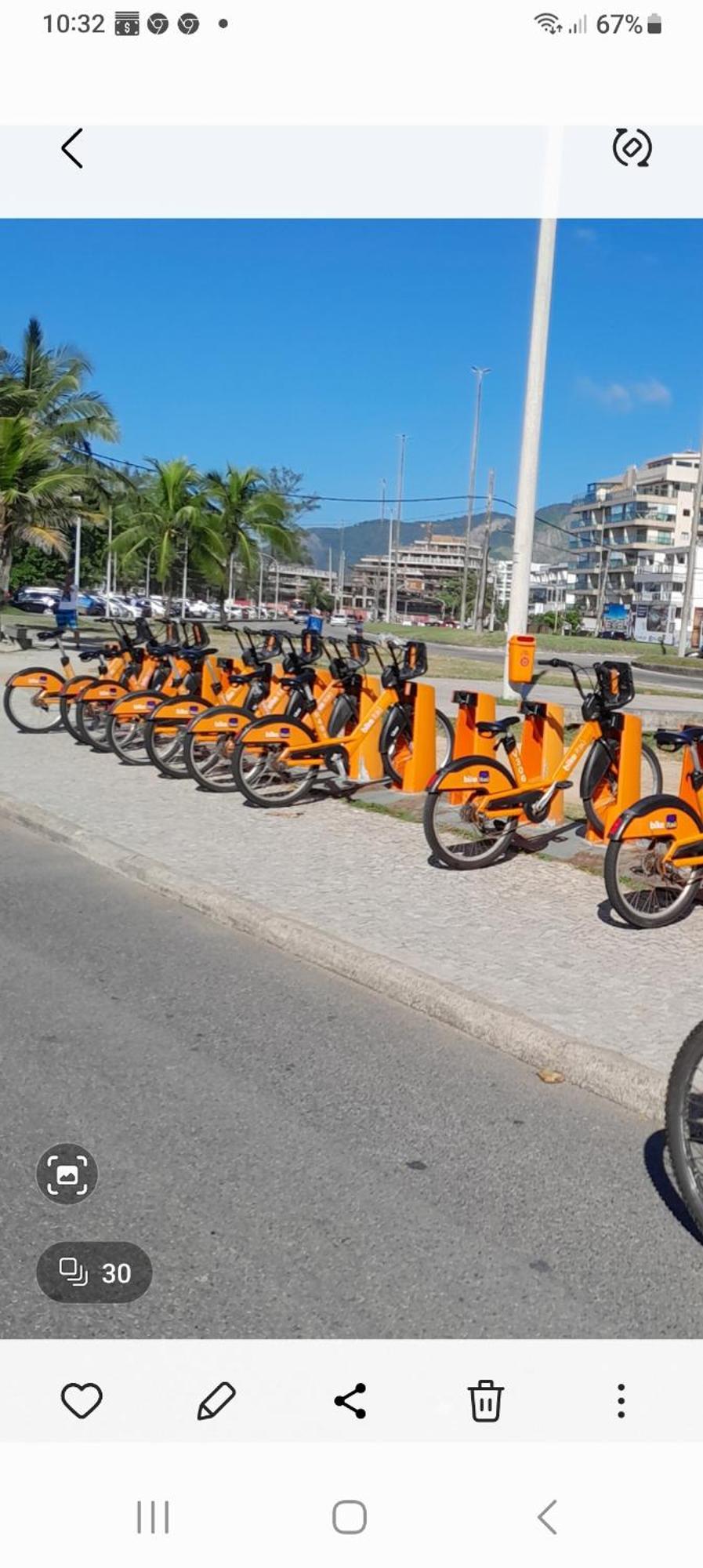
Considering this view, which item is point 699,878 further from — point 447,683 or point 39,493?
point 39,493

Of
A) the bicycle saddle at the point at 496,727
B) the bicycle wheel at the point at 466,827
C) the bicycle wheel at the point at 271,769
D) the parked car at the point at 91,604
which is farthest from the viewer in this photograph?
the parked car at the point at 91,604

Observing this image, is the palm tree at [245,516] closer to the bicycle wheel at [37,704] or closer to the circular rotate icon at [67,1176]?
the bicycle wheel at [37,704]

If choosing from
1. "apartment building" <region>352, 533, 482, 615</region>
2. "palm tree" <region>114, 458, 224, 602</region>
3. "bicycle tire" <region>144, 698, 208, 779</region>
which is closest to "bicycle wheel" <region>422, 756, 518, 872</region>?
"bicycle tire" <region>144, 698, 208, 779</region>

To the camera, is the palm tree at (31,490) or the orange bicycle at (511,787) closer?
the orange bicycle at (511,787)

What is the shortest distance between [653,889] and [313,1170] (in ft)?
11.6

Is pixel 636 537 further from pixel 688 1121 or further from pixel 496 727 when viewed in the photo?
pixel 688 1121

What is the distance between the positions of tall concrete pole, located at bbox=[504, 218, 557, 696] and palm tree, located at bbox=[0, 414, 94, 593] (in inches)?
595

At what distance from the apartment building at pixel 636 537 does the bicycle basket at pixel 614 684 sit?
105 m

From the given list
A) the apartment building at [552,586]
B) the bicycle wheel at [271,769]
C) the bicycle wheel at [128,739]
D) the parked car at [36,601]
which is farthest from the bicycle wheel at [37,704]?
the apartment building at [552,586]

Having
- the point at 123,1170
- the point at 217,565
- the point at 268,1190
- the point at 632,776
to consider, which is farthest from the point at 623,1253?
the point at 217,565

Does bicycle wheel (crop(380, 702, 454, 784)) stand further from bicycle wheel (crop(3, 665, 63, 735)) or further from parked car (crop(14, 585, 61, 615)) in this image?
parked car (crop(14, 585, 61, 615))

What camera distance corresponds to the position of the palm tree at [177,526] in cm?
3469

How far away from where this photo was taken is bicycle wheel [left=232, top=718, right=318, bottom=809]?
9.56m
